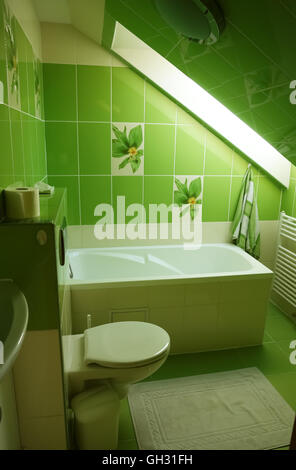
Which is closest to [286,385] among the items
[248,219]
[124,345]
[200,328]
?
[200,328]

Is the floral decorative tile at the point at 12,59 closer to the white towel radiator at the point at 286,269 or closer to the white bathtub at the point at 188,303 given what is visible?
the white bathtub at the point at 188,303

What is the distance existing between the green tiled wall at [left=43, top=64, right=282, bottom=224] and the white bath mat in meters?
1.50

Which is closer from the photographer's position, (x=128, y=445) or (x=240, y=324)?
(x=128, y=445)

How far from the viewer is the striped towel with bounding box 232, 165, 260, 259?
308cm

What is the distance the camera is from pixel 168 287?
235 cm

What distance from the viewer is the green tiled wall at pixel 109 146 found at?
271 cm

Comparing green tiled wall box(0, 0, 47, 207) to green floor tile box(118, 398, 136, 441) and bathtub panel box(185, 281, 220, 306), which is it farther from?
green floor tile box(118, 398, 136, 441)

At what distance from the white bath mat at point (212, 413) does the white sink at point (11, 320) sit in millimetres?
1131

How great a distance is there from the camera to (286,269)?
302 centimetres

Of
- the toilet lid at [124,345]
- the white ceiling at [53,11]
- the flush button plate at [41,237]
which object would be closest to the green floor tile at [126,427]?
the toilet lid at [124,345]

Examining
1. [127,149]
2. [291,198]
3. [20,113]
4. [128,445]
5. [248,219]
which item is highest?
[20,113]

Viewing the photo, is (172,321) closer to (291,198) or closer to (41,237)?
(41,237)

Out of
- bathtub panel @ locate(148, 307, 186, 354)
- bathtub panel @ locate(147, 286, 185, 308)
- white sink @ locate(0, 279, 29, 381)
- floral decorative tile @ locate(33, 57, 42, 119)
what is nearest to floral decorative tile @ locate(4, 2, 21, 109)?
floral decorative tile @ locate(33, 57, 42, 119)

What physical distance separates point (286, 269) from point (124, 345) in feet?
6.32
